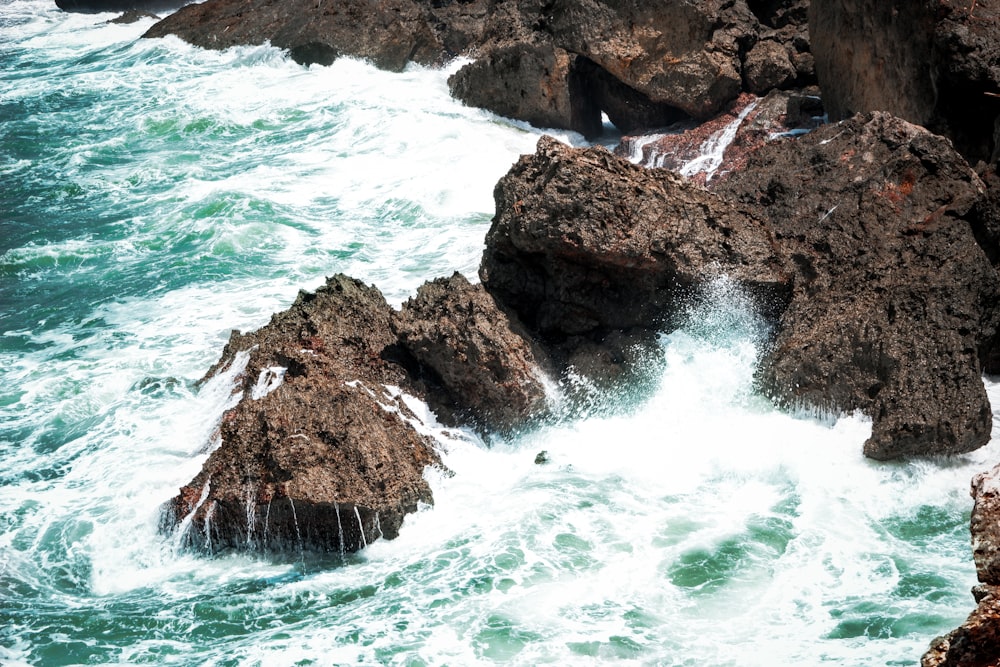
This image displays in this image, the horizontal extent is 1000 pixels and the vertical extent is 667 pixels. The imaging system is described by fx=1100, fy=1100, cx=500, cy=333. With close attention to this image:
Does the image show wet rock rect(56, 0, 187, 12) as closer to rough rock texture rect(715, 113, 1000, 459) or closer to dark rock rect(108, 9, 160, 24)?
dark rock rect(108, 9, 160, 24)

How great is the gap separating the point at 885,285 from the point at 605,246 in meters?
2.33

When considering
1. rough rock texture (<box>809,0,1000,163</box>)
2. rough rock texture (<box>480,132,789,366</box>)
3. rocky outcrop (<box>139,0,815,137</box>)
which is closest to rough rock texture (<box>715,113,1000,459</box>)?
rough rock texture (<box>480,132,789,366</box>)

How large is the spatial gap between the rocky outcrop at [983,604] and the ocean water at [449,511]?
7.85 feet

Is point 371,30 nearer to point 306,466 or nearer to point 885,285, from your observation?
point 885,285

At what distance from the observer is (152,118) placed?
1997 centimetres

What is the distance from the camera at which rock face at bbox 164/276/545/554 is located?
25.7ft

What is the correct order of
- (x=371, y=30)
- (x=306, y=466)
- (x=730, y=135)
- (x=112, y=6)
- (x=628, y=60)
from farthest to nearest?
(x=112, y=6), (x=371, y=30), (x=628, y=60), (x=730, y=135), (x=306, y=466)

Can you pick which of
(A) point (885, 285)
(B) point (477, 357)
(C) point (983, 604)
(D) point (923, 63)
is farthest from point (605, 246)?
(C) point (983, 604)

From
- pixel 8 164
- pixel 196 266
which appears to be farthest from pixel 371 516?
pixel 8 164

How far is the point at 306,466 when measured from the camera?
7.86 metres

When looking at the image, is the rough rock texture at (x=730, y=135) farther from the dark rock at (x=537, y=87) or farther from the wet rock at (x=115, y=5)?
the wet rock at (x=115, y=5)

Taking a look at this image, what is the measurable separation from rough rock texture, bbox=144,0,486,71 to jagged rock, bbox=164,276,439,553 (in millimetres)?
13771

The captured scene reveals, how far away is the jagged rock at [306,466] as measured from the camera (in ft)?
25.6

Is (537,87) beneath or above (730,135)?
above
